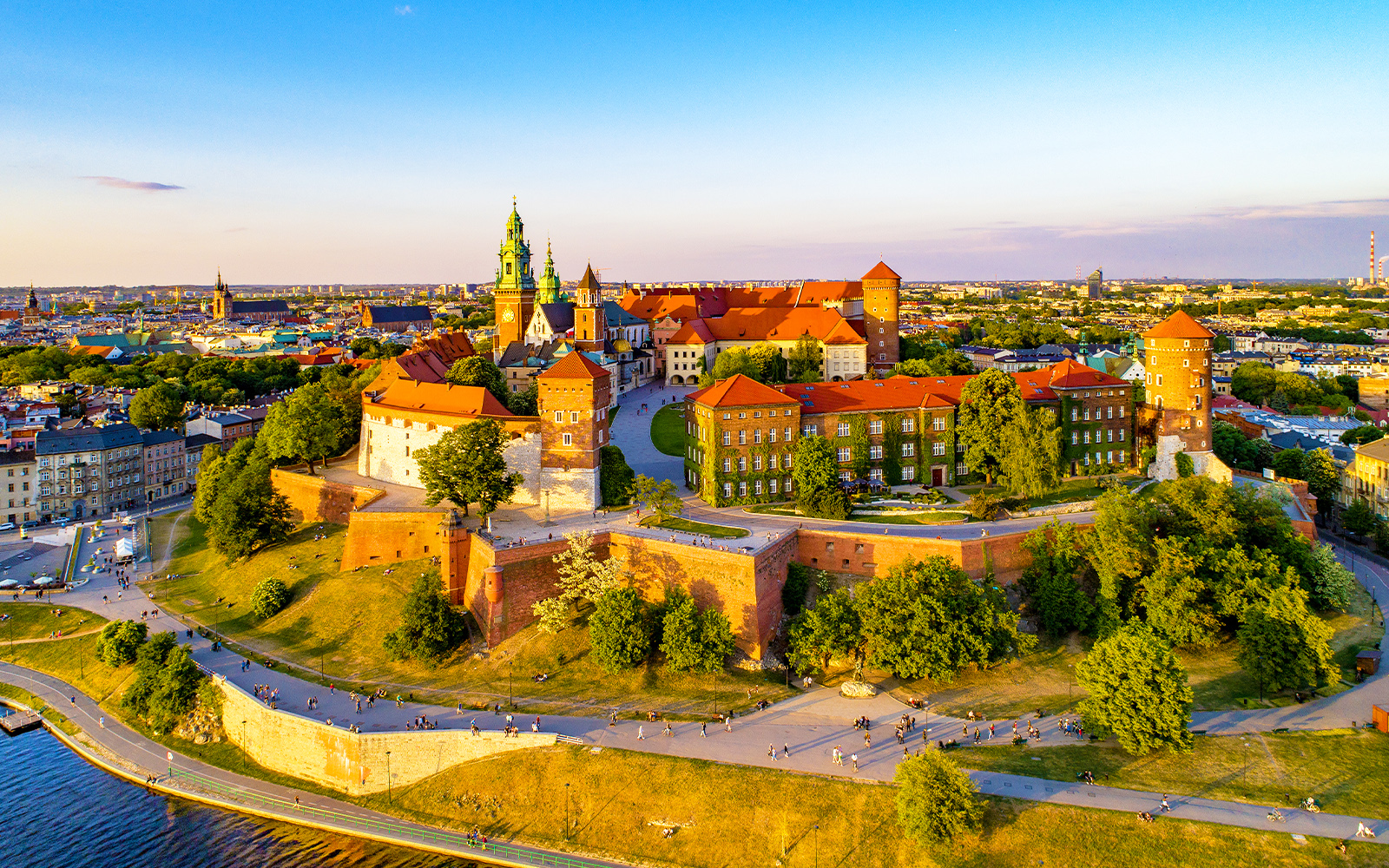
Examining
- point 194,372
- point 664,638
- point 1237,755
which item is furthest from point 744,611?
point 194,372

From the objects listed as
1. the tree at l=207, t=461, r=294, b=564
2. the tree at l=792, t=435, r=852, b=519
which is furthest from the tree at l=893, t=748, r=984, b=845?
the tree at l=207, t=461, r=294, b=564

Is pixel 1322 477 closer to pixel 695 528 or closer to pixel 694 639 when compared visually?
pixel 695 528

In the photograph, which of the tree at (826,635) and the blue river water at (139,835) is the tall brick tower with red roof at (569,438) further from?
the blue river water at (139,835)

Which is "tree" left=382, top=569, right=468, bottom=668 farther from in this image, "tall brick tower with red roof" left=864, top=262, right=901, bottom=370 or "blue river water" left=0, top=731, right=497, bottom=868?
"tall brick tower with red roof" left=864, top=262, right=901, bottom=370

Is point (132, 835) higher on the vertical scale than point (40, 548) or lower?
lower

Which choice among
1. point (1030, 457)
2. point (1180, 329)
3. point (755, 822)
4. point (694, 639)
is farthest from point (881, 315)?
point (755, 822)

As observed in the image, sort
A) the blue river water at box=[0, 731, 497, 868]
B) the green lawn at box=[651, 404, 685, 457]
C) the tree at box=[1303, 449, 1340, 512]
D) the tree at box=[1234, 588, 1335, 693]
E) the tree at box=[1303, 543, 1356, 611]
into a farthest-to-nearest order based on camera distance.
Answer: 1. the tree at box=[1303, 449, 1340, 512]
2. the green lawn at box=[651, 404, 685, 457]
3. the tree at box=[1303, 543, 1356, 611]
4. the tree at box=[1234, 588, 1335, 693]
5. the blue river water at box=[0, 731, 497, 868]

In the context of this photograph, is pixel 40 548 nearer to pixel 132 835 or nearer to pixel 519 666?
pixel 132 835
